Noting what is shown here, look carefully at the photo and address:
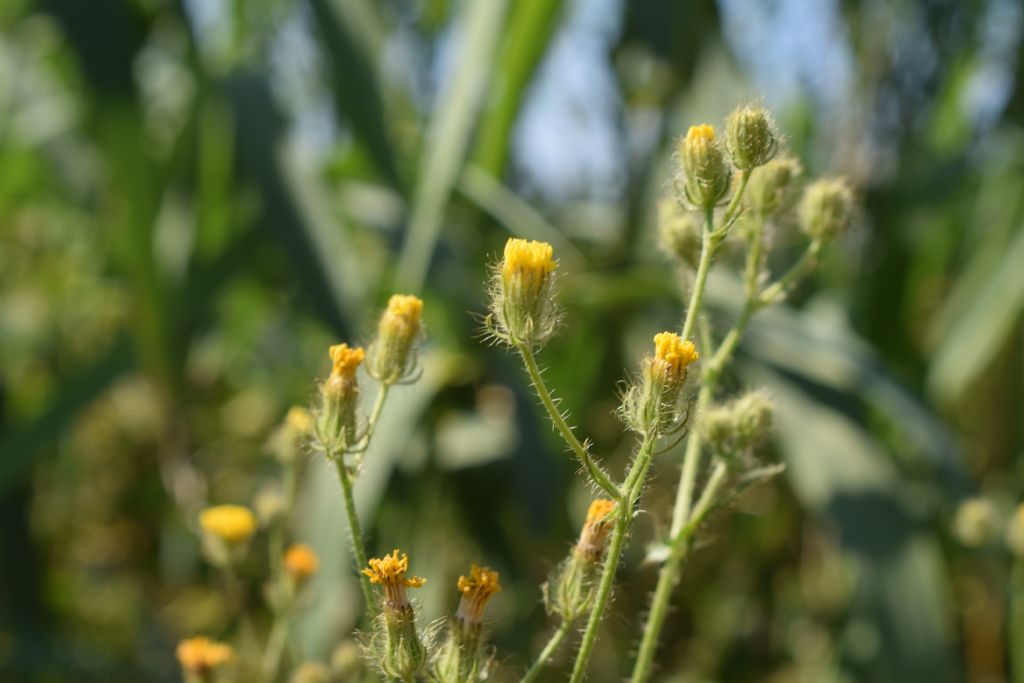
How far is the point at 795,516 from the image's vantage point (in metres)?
2.05

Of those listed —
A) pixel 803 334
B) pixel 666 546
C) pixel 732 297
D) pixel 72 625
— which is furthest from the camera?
pixel 72 625

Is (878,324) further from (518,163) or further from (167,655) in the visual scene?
(167,655)

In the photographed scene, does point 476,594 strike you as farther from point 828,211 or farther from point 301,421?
point 828,211

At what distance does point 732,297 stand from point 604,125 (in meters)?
0.56

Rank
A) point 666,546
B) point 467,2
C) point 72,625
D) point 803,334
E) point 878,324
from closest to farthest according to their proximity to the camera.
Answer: point 666,546 → point 803,334 → point 467,2 → point 72,625 → point 878,324

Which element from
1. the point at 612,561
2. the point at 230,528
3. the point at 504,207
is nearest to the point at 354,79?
the point at 504,207

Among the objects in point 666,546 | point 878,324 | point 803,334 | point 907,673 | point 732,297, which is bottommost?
point 666,546

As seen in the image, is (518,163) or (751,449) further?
(518,163)

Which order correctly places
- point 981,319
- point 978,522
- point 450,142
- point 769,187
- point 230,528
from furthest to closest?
point 981,319
point 450,142
point 978,522
point 230,528
point 769,187

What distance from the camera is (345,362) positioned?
1.88 ft

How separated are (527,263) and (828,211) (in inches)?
11.2

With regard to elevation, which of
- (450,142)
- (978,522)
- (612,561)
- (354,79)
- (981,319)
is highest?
(354,79)

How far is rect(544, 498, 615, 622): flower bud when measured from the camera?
1.73 feet

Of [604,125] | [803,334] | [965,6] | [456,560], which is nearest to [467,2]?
[604,125]
